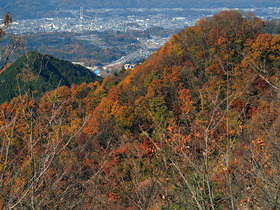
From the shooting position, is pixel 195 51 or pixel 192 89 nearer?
pixel 192 89

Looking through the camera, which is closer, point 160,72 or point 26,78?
point 26,78

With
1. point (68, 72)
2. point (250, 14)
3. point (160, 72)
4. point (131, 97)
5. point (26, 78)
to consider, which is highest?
point (250, 14)

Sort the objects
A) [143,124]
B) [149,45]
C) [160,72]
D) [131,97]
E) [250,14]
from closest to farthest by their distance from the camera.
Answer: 1. [143,124]
2. [131,97]
3. [160,72]
4. [250,14]
5. [149,45]

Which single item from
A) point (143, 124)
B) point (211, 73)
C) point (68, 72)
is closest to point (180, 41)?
point (211, 73)

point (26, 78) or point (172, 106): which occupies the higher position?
point (26, 78)

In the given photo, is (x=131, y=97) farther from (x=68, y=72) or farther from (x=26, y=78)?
(x=68, y=72)

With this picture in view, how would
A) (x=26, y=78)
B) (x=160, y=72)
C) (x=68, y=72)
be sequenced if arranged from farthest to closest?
1. (x=68, y=72)
2. (x=160, y=72)
3. (x=26, y=78)

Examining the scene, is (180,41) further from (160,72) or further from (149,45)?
(149,45)

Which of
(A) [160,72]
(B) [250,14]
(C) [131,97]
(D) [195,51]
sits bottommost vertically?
(C) [131,97]

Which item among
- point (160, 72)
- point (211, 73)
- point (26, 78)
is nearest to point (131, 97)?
point (160, 72)

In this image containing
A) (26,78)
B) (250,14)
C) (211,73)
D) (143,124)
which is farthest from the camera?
(250,14)
